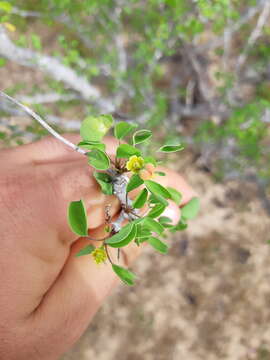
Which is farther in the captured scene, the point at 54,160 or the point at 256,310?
the point at 256,310

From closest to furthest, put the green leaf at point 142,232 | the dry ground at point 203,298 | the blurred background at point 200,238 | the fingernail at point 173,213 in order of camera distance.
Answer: the green leaf at point 142,232 < the fingernail at point 173,213 < the blurred background at point 200,238 < the dry ground at point 203,298

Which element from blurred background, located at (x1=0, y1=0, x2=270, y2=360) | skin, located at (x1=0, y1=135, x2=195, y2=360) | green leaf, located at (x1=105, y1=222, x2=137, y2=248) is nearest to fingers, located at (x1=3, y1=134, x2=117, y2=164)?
skin, located at (x1=0, y1=135, x2=195, y2=360)

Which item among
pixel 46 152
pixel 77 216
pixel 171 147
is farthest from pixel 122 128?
pixel 46 152

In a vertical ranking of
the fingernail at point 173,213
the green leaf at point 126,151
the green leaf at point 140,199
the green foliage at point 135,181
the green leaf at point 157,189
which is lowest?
the fingernail at point 173,213

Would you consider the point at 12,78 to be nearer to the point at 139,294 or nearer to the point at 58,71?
the point at 58,71

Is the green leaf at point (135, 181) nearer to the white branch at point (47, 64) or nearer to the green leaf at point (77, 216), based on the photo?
the green leaf at point (77, 216)

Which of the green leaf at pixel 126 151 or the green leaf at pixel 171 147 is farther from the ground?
the green leaf at pixel 126 151

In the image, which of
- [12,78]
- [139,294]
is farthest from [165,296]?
[12,78]

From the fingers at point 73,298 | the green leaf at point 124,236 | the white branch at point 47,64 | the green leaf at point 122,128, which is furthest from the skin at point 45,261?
the white branch at point 47,64
